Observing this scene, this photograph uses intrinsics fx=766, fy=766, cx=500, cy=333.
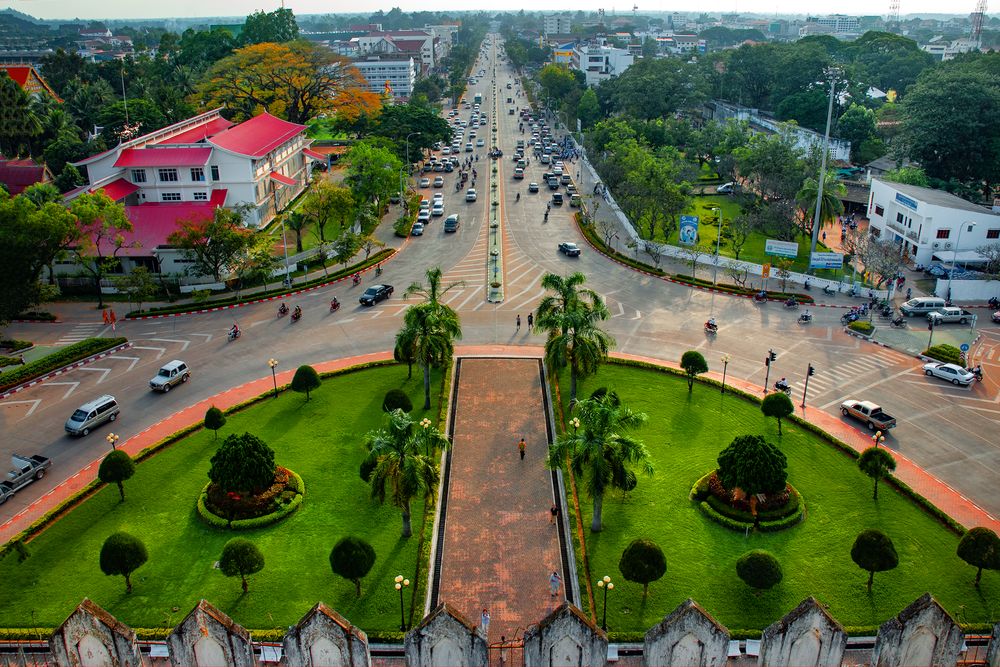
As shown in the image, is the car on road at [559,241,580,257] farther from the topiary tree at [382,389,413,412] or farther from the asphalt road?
the topiary tree at [382,389,413,412]

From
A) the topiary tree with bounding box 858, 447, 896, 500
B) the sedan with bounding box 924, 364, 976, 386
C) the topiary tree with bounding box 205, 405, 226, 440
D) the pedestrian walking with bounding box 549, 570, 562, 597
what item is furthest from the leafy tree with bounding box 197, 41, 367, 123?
the pedestrian walking with bounding box 549, 570, 562, 597

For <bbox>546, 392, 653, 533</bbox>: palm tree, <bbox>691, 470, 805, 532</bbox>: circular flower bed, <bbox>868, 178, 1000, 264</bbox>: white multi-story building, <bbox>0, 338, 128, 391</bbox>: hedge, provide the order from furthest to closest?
<bbox>868, 178, 1000, 264</bbox>: white multi-story building → <bbox>0, 338, 128, 391</bbox>: hedge → <bbox>691, 470, 805, 532</bbox>: circular flower bed → <bbox>546, 392, 653, 533</bbox>: palm tree

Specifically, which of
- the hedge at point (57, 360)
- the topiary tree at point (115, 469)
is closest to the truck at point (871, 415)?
the topiary tree at point (115, 469)

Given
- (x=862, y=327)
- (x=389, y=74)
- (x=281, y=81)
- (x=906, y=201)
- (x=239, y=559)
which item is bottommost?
(x=862, y=327)

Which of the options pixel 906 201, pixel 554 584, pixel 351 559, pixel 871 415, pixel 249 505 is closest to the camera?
pixel 351 559

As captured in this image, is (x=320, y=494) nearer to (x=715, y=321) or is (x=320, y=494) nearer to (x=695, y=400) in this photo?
(x=695, y=400)

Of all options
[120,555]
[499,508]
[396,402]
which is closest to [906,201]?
[396,402]

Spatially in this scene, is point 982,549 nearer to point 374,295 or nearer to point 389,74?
point 374,295
